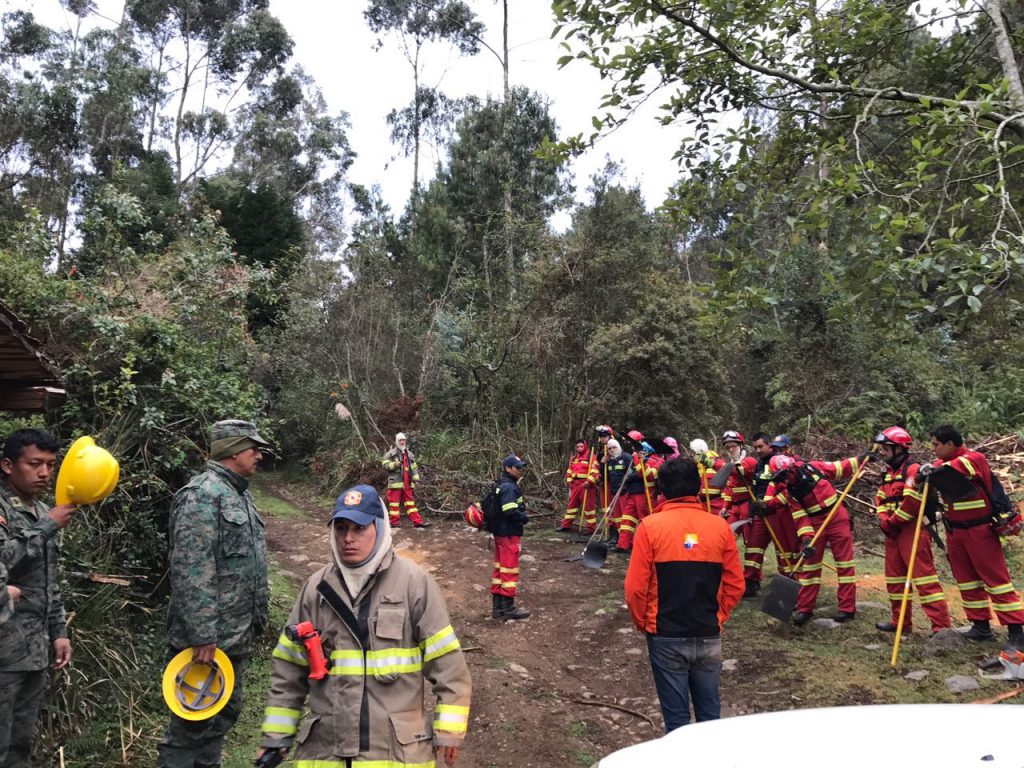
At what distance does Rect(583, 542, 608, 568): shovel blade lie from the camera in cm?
910

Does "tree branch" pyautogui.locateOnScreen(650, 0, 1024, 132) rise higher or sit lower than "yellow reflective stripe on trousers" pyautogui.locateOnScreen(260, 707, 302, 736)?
higher

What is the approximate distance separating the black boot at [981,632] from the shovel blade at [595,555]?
165 inches

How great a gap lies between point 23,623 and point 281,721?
1.57 meters

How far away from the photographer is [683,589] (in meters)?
3.72

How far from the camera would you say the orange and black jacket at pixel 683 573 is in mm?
3717

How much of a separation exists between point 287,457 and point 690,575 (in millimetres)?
17023

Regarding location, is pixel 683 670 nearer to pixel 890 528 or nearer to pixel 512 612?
pixel 890 528

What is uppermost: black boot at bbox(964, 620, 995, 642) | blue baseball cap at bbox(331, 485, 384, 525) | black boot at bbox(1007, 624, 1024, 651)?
blue baseball cap at bbox(331, 485, 384, 525)

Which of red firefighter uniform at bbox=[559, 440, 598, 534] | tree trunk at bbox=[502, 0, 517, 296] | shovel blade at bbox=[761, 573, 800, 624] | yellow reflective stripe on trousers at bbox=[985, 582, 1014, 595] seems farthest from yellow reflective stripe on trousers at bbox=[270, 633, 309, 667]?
tree trunk at bbox=[502, 0, 517, 296]

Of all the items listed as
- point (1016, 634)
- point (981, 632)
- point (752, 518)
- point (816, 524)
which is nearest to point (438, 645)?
point (1016, 634)

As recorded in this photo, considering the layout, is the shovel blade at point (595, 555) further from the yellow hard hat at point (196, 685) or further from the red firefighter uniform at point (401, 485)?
the yellow hard hat at point (196, 685)

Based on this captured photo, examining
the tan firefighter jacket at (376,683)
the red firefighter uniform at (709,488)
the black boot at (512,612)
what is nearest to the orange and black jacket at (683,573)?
the tan firefighter jacket at (376,683)

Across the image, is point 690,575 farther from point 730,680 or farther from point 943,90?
point 943,90

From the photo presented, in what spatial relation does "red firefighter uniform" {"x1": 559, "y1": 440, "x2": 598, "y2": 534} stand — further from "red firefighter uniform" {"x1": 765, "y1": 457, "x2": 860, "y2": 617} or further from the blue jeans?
Result: the blue jeans
